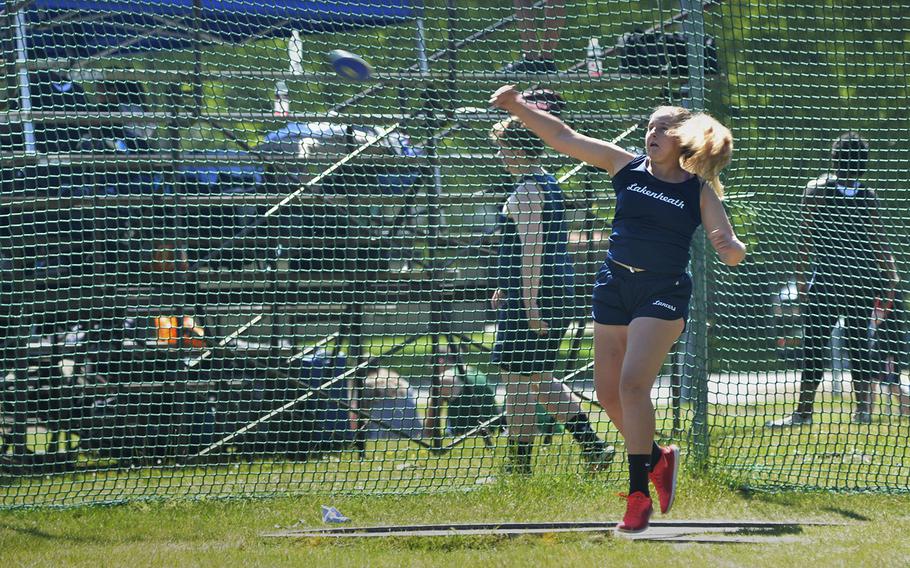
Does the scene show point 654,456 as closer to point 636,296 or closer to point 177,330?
point 636,296

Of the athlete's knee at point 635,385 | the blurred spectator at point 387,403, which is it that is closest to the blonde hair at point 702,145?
the athlete's knee at point 635,385

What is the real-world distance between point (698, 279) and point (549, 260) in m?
0.89

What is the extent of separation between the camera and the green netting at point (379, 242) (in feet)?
20.1

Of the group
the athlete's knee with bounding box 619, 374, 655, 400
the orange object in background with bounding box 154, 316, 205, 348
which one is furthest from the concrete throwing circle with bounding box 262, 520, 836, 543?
the orange object in background with bounding box 154, 316, 205, 348

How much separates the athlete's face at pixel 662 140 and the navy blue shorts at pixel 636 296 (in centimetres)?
50

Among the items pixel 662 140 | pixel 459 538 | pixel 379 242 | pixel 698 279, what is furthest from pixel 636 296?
pixel 379 242

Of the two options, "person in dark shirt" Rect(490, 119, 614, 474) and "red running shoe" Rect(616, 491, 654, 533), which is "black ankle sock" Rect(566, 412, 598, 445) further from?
"red running shoe" Rect(616, 491, 654, 533)

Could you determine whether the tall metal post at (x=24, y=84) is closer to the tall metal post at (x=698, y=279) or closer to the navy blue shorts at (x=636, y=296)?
the navy blue shorts at (x=636, y=296)

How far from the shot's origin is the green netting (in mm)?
6113

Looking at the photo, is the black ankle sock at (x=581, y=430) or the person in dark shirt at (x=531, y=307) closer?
the person in dark shirt at (x=531, y=307)

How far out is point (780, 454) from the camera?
258 inches

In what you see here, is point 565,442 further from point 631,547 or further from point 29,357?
point 29,357

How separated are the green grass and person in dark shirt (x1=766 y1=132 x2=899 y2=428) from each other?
52.9 inches

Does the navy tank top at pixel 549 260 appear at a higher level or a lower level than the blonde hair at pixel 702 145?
lower
